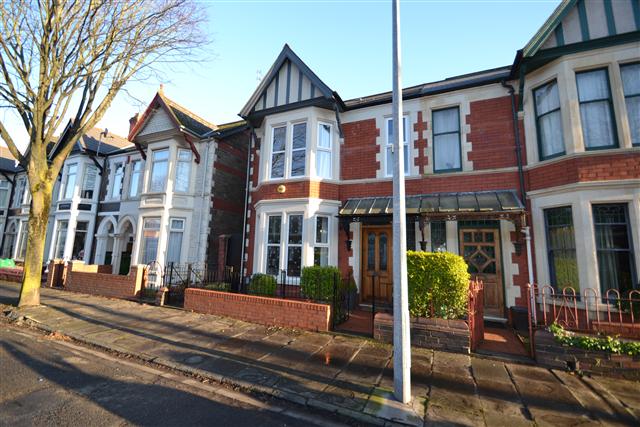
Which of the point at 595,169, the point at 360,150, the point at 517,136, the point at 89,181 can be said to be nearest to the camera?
the point at 595,169

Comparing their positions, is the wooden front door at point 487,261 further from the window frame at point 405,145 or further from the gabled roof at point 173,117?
the gabled roof at point 173,117

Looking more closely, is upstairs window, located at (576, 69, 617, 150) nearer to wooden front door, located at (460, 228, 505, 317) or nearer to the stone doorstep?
wooden front door, located at (460, 228, 505, 317)

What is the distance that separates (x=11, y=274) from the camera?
15.3 meters

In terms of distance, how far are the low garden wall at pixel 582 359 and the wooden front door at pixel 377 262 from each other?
4553 mm

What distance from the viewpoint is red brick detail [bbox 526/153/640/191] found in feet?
22.1

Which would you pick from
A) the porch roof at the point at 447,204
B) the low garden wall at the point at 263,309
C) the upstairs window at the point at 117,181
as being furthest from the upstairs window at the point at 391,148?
the upstairs window at the point at 117,181

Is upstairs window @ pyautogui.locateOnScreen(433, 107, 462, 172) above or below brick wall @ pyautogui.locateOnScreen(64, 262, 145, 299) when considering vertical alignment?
above

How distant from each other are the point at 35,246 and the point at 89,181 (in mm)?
10964

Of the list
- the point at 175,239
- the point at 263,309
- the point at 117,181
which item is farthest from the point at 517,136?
the point at 117,181

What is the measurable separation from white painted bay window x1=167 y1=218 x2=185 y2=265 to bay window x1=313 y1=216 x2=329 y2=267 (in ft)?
24.6

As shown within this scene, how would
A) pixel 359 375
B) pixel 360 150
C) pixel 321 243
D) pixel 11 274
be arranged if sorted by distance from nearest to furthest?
pixel 359 375 → pixel 321 243 → pixel 360 150 → pixel 11 274

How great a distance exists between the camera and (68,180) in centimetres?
1864

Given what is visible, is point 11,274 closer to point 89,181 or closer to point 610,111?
point 89,181

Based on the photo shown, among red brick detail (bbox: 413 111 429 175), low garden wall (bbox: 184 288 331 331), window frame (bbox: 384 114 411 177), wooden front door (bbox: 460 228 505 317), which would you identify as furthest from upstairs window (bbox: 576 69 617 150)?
low garden wall (bbox: 184 288 331 331)
